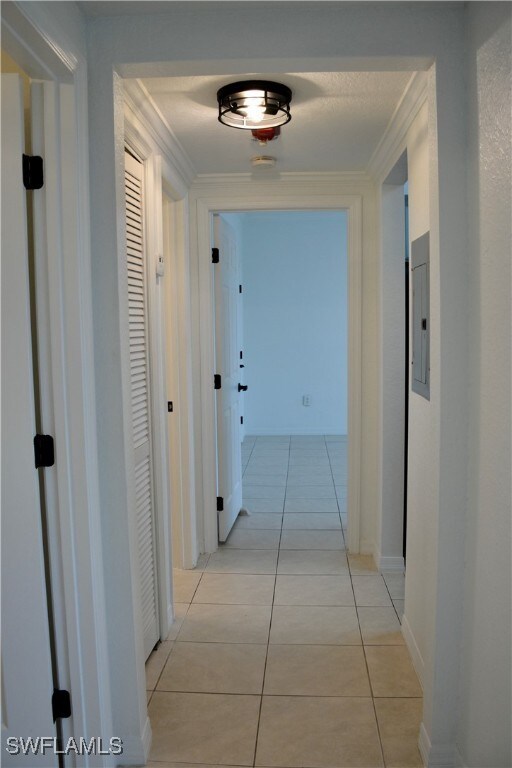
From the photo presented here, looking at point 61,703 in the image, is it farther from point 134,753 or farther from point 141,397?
point 141,397

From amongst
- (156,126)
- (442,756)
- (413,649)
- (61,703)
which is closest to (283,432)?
(413,649)

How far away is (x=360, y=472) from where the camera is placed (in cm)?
385

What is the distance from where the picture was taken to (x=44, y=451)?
1.81m

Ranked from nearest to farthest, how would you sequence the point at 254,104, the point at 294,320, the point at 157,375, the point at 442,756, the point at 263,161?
the point at 442,756
the point at 254,104
the point at 157,375
the point at 263,161
the point at 294,320

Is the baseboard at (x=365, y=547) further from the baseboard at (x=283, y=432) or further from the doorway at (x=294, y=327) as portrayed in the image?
the baseboard at (x=283, y=432)

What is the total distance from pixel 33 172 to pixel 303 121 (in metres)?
1.40

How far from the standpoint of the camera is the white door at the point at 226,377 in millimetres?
3936

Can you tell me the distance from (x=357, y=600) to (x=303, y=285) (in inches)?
190

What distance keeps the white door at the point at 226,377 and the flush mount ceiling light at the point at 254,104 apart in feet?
4.57

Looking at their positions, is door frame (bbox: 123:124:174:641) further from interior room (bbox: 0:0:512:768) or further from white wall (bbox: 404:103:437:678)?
white wall (bbox: 404:103:437:678)

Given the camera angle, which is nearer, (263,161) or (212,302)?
(263,161)

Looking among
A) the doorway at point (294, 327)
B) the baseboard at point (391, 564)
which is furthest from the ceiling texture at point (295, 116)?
the doorway at point (294, 327)

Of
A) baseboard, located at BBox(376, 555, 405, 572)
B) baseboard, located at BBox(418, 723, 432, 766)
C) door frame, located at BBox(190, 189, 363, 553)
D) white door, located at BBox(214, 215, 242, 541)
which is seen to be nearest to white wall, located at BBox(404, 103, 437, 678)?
baseboard, located at BBox(418, 723, 432, 766)

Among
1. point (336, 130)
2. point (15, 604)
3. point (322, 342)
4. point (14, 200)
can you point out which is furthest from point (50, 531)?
point (322, 342)
